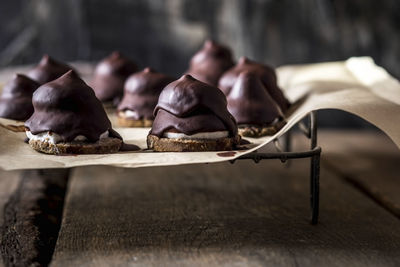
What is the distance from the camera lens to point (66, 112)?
158 cm

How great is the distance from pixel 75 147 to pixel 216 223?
1.49 ft

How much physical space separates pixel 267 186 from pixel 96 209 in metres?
0.69

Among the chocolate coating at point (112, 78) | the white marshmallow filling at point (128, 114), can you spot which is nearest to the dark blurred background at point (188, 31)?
the chocolate coating at point (112, 78)

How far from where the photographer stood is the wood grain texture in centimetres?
138

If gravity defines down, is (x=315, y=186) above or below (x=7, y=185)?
above

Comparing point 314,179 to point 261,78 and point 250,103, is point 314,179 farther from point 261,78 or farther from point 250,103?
point 261,78

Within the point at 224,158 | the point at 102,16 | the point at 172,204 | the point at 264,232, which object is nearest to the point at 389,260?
the point at 264,232

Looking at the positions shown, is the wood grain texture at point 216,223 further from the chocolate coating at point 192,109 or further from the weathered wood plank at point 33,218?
the chocolate coating at point 192,109

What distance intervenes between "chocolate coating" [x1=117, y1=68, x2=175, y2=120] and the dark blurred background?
1.71m

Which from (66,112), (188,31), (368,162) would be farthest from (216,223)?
(188,31)

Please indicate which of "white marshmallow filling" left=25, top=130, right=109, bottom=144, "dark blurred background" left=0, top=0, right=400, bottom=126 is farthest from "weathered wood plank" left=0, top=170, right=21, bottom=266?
"dark blurred background" left=0, top=0, right=400, bottom=126

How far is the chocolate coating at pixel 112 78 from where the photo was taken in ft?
7.61

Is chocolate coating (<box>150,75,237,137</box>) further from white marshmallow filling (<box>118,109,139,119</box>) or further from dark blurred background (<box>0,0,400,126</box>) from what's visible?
dark blurred background (<box>0,0,400,126</box>)

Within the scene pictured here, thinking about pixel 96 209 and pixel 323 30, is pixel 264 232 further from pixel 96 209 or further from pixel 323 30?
pixel 323 30
